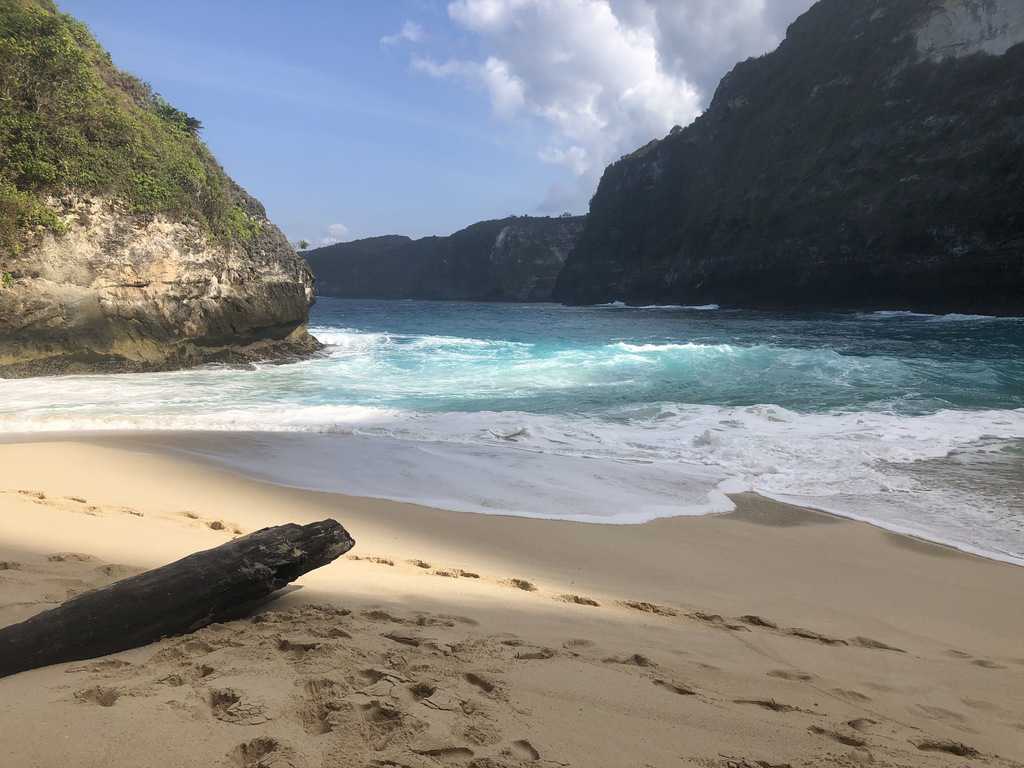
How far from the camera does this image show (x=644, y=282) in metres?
62.0

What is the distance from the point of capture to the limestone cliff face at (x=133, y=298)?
13305mm

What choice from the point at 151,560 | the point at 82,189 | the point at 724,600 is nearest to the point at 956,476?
the point at 724,600

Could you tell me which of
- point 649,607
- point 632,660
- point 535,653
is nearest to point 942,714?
point 632,660

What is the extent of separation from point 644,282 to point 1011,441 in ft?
181

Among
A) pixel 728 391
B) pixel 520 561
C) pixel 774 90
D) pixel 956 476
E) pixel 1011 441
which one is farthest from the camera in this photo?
pixel 774 90

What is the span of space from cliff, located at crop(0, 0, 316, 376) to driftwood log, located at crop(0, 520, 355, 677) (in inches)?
537

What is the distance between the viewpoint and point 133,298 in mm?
14797

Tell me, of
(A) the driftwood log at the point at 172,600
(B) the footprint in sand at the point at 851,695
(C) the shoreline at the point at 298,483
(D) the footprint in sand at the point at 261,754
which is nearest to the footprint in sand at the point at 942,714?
(B) the footprint in sand at the point at 851,695

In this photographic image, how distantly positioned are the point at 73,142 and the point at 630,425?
1421cm

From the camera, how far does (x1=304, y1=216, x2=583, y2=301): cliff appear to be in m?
98.6

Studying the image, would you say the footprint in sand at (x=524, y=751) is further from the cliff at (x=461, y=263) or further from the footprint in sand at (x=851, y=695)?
the cliff at (x=461, y=263)

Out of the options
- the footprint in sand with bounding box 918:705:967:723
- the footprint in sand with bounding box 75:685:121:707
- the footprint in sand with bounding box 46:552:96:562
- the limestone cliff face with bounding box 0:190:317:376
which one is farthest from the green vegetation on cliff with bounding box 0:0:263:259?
the footprint in sand with bounding box 918:705:967:723

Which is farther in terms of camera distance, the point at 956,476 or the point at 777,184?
the point at 777,184

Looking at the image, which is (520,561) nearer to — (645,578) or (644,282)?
(645,578)
